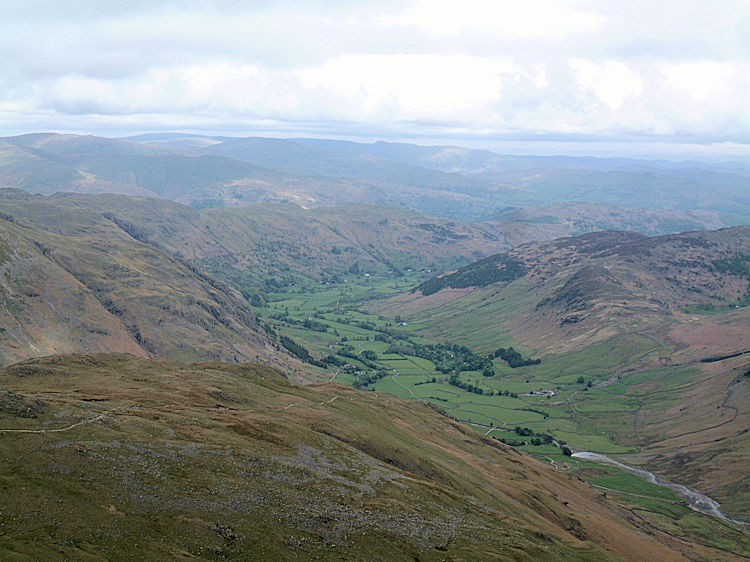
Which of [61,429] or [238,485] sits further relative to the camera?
[61,429]

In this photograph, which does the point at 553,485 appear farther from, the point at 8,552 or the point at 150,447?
the point at 8,552

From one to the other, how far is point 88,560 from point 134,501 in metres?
14.9

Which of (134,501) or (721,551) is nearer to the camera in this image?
(134,501)

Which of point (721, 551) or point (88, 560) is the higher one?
point (88, 560)

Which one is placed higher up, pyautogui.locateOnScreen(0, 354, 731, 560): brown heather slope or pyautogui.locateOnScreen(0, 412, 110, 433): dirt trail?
pyautogui.locateOnScreen(0, 412, 110, 433): dirt trail

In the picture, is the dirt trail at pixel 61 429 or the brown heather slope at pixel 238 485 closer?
the brown heather slope at pixel 238 485

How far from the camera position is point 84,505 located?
71.2 m

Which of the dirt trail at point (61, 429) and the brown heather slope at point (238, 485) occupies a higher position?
the dirt trail at point (61, 429)

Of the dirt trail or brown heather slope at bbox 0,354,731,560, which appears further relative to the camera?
the dirt trail

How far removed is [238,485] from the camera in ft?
292

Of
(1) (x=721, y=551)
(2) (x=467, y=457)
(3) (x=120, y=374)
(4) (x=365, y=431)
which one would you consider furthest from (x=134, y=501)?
(1) (x=721, y=551)

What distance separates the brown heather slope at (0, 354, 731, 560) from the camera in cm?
7106

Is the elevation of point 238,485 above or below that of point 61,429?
below

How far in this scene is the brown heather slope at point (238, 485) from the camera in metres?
71.1
